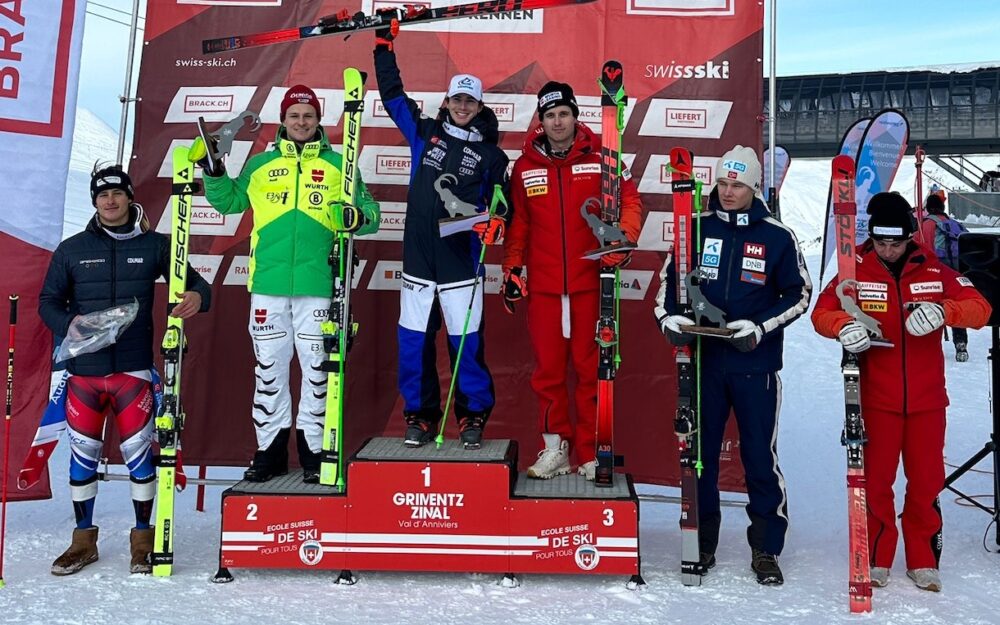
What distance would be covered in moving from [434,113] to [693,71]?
1.58 metres

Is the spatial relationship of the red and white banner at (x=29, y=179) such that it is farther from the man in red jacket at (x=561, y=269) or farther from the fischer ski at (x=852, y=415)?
the fischer ski at (x=852, y=415)

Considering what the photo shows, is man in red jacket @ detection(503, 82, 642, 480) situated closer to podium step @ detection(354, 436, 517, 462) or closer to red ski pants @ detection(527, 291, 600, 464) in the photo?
red ski pants @ detection(527, 291, 600, 464)

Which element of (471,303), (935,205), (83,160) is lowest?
(471,303)

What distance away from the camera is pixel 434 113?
4.89m

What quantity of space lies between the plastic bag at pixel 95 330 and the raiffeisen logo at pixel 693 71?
3202 millimetres

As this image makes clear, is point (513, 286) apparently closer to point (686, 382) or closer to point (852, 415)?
point (686, 382)

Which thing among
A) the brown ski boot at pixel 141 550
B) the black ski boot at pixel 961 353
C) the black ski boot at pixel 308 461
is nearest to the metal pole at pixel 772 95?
the black ski boot at pixel 308 461

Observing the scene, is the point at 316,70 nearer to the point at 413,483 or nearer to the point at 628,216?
the point at 628,216

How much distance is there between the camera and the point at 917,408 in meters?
3.44

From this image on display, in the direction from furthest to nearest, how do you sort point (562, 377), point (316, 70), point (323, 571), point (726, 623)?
point (316, 70) → point (562, 377) → point (323, 571) → point (726, 623)

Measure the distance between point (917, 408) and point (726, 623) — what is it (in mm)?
1268

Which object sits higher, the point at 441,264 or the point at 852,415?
the point at 441,264

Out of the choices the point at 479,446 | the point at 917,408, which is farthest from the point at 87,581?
the point at 917,408

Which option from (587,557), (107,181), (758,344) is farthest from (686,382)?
(107,181)
